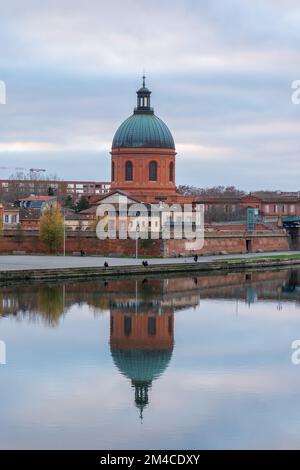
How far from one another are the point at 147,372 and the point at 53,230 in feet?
121

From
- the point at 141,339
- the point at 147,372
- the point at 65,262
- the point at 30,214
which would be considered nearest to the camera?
the point at 147,372

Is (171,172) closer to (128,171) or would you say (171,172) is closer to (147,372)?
(128,171)

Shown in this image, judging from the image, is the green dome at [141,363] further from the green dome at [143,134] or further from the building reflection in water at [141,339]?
the green dome at [143,134]

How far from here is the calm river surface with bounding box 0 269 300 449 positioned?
16781 millimetres

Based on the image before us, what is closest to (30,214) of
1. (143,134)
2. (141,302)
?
(143,134)

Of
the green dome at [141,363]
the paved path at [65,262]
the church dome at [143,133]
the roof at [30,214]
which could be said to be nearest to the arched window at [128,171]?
the church dome at [143,133]

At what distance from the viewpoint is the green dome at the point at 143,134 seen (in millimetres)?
68375

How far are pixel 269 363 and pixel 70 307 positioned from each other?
11443 millimetres

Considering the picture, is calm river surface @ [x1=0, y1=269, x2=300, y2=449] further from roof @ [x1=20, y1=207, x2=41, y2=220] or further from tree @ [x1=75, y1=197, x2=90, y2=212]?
tree @ [x1=75, y1=197, x2=90, y2=212]

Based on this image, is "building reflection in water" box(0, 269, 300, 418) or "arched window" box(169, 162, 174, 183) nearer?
"building reflection in water" box(0, 269, 300, 418)

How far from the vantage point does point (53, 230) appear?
58062mm

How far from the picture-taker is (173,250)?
2292 inches

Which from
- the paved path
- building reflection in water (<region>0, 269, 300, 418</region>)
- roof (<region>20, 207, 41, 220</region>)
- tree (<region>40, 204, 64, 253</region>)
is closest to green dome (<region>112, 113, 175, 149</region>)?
roof (<region>20, 207, 41, 220</region>)
